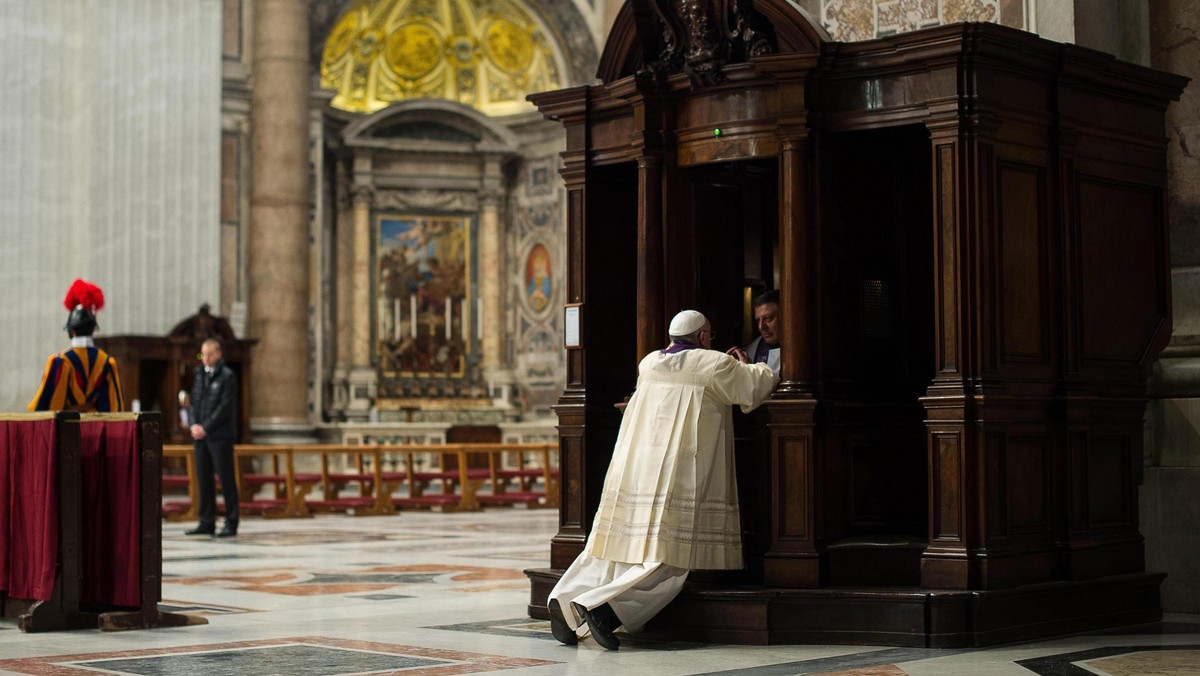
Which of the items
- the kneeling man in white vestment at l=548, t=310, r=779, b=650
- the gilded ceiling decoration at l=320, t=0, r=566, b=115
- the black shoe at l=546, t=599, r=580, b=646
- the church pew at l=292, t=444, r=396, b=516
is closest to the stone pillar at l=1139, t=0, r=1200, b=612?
the kneeling man in white vestment at l=548, t=310, r=779, b=650

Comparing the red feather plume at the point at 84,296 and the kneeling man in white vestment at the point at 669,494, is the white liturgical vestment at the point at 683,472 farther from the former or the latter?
the red feather plume at the point at 84,296

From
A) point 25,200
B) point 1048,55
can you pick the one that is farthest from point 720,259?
point 25,200

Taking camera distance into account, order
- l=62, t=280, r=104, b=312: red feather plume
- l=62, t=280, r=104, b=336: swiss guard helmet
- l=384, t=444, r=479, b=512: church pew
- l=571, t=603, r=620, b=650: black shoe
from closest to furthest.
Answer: l=571, t=603, r=620, b=650: black shoe < l=62, t=280, r=104, b=336: swiss guard helmet < l=62, t=280, r=104, b=312: red feather plume < l=384, t=444, r=479, b=512: church pew

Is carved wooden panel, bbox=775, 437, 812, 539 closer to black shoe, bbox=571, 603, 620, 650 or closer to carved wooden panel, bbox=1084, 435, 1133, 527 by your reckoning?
black shoe, bbox=571, 603, 620, 650

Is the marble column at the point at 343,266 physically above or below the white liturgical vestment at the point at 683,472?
above

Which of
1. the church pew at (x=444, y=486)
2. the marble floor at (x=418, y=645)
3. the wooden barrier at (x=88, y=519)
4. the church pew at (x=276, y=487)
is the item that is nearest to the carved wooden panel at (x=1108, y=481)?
the marble floor at (x=418, y=645)

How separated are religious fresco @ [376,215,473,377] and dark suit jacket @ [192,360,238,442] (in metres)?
11.9

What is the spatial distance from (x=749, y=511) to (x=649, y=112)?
189 cm

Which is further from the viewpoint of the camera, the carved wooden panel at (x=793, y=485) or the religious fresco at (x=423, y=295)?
the religious fresco at (x=423, y=295)

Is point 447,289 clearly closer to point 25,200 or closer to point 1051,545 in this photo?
point 25,200

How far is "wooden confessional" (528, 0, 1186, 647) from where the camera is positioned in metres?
7.09

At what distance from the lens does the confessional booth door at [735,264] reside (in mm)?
7531

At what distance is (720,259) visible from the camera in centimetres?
820

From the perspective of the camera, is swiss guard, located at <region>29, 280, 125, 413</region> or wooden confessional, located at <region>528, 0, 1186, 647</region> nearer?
wooden confessional, located at <region>528, 0, 1186, 647</region>
